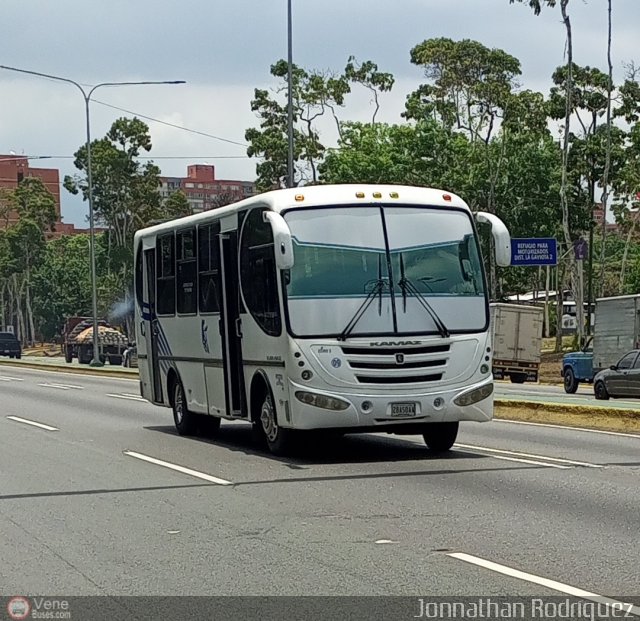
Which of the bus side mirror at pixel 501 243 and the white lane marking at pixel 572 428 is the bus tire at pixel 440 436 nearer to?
the bus side mirror at pixel 501 243

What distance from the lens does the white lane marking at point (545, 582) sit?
284 inches

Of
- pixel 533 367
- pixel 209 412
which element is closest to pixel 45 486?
pixel 209 412

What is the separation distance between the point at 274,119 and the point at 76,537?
6375 cm

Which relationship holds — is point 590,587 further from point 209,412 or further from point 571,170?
point 571,170

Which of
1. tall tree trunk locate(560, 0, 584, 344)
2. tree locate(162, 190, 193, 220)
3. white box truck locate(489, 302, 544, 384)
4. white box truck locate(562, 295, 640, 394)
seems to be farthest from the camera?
tree locate(162, 190, 193, 220)

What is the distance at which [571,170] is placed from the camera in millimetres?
63125

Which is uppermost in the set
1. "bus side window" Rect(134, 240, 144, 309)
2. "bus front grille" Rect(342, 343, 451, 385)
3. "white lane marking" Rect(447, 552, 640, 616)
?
"bus side window" Rect(134, 240, 144, 309)

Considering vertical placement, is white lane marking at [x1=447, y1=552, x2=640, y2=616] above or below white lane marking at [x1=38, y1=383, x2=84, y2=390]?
above

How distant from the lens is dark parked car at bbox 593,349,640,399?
95.3 ft

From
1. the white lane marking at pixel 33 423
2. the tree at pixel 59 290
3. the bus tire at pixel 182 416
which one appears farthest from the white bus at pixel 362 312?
the tree at pixel 59 290

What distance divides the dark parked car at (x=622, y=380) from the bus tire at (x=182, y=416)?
13.2 meters

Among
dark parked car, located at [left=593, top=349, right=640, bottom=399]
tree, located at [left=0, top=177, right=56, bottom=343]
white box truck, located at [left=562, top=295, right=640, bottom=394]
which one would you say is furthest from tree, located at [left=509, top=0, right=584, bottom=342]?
tree, located at [left=0, top=177, right=56, bottom=343]

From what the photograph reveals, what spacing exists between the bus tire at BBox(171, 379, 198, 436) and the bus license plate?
522cm

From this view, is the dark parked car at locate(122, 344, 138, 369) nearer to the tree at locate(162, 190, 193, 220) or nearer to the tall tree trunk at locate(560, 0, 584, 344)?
the tall tree trunk at locate(560, 0, 584, 344)
